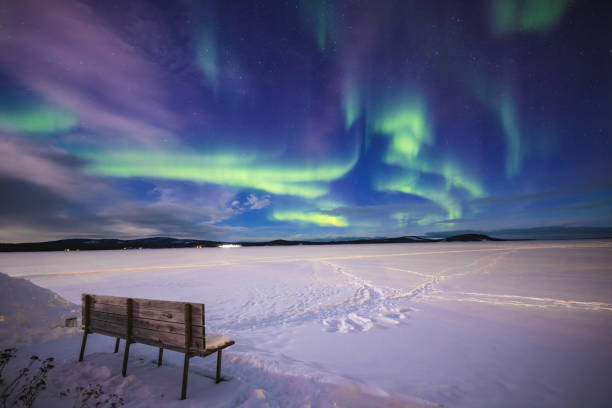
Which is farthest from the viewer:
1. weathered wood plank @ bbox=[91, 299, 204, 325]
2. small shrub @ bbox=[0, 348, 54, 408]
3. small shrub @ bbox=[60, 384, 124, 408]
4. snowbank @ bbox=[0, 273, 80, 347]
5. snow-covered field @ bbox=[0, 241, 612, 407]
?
snowbank @ bbox=[0, 273, 80, 347]

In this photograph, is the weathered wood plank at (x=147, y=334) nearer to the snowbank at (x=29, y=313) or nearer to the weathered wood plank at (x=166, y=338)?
the weathered wood plank at (x=166, y=338)

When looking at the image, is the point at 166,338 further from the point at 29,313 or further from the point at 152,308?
the point at 29,313

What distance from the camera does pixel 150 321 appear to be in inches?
162

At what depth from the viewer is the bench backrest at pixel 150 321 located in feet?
12.1

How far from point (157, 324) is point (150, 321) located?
0.18 meters

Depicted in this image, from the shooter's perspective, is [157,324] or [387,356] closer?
[157,324]

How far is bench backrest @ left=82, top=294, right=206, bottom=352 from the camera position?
3.68 metres

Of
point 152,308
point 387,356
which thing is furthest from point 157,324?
point 387,356

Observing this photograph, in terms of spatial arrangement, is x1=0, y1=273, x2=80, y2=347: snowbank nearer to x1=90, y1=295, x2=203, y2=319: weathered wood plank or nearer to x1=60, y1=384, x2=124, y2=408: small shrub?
x1=90, y1=295, x2=203, y2=319: weathered wood plank

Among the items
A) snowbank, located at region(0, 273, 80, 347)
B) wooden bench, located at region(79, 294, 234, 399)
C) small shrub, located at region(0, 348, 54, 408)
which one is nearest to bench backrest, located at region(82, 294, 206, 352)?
wooden bench, located at region(79, 294, 234, 399)

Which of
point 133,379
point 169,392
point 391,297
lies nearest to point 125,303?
point 133,379

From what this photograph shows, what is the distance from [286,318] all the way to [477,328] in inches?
215

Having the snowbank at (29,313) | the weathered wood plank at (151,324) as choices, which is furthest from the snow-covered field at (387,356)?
the weathered wood plank at (151,324)

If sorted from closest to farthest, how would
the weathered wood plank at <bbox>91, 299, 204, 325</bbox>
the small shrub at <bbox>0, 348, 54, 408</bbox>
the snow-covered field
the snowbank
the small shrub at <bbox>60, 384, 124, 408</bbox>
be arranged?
1. the small shrub at <bbox>0, 348, 54, 408</bbox>
2. the small shrub at <bbox>60, 384, 124, 408</bbox>
3. the weathered wood plank at <bbox>91, 299, 204, 325</bbox>
4. the snow-covered field
5. the snowbank
